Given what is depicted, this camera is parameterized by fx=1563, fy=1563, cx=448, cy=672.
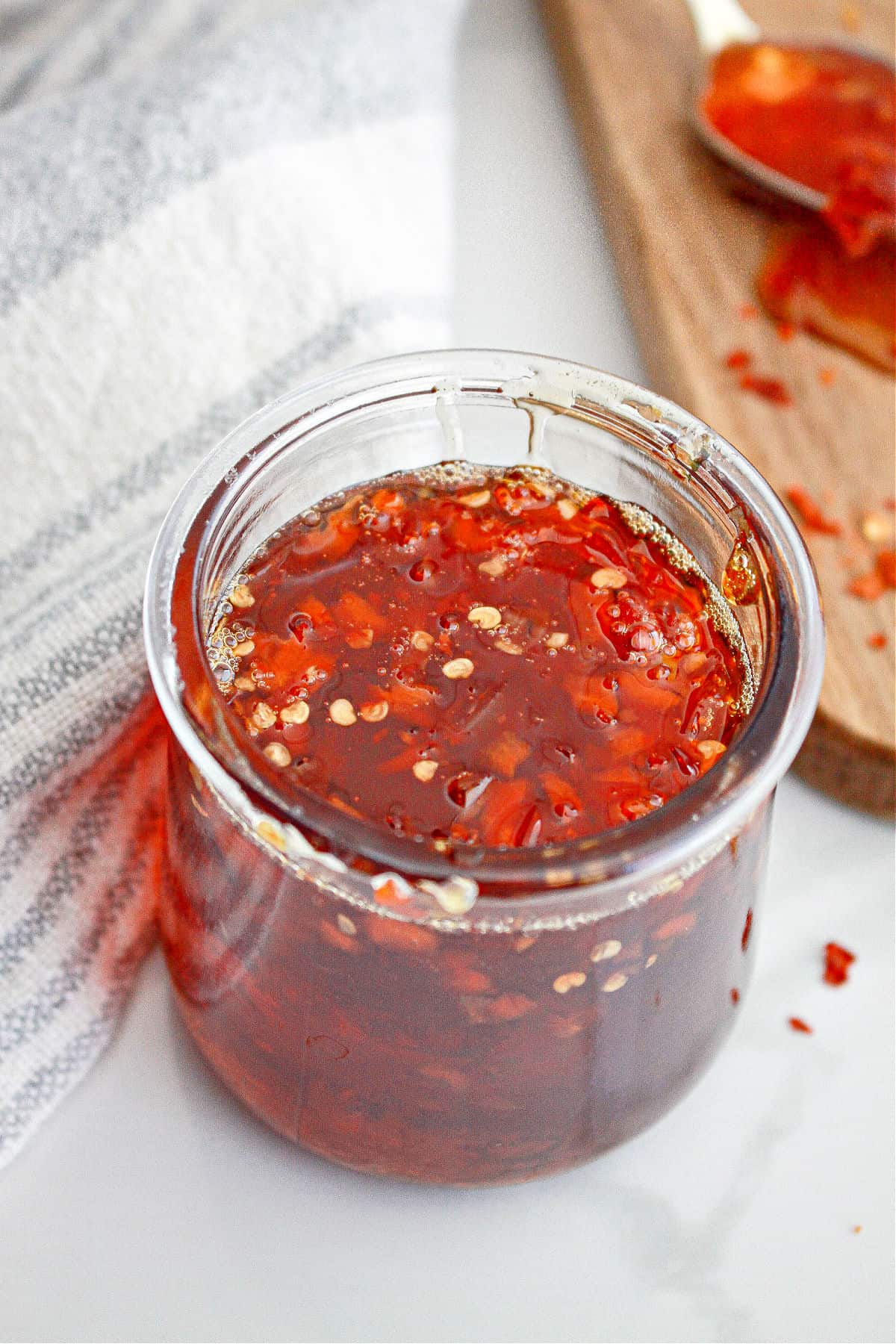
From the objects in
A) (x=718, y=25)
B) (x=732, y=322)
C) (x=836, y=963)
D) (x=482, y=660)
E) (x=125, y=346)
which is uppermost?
(x=125, y=346)

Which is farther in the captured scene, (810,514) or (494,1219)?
(810,514)

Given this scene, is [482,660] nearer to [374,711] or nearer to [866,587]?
[374,711]

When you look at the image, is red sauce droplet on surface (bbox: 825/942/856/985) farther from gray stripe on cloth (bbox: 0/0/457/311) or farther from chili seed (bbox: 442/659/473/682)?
gray stripe on cloth (bbox: 0/0/457/311)

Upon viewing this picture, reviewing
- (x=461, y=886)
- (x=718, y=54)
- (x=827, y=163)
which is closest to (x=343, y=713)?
(x=461, y=886)

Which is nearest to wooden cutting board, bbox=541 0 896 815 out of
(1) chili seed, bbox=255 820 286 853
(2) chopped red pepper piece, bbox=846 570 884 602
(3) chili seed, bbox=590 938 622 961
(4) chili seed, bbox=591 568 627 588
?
(2) chopped red pepper piece, bbox=846 570 884 602

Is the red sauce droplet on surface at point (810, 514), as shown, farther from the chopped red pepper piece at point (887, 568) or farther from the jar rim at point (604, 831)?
the jar rim at point (604, 831)

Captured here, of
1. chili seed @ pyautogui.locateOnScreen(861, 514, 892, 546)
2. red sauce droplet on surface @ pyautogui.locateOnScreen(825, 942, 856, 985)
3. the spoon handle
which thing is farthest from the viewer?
the spoon handle

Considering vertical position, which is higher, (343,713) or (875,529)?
(343,713)

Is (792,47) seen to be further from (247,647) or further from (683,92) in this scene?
(247,647)
